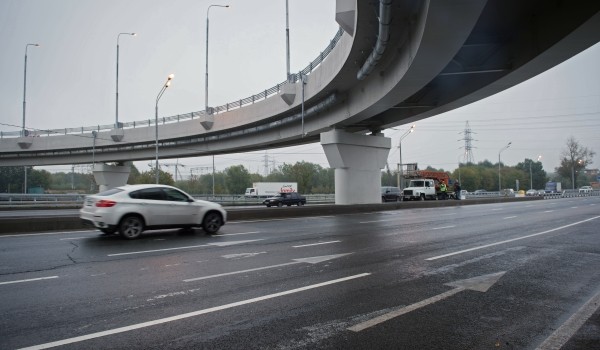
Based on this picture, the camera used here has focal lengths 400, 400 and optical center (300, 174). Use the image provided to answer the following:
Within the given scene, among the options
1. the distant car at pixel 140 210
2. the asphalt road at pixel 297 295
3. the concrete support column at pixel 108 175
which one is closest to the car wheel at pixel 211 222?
the distant car at pixel 140 210

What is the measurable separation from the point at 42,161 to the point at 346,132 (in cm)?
4471

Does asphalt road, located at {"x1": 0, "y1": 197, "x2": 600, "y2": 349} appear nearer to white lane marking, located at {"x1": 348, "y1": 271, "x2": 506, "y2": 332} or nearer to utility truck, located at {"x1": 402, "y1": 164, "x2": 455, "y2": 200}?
white lane marking, located at {"x1": 348, "y1": 271, "x2": 506, "y2": 332}

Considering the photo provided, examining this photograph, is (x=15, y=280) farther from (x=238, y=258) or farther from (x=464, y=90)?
(x=464, y=90)

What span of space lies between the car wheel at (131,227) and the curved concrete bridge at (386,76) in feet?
30.8

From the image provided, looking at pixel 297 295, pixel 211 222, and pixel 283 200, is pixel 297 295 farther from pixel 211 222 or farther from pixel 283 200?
pixel 283 200

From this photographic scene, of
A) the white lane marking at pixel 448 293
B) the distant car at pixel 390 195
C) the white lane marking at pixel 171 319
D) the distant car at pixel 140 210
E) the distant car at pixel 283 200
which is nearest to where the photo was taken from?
the white lane marking at pixel 171 319

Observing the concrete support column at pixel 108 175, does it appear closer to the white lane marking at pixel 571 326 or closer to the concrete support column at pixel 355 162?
the concrete support column at pixel 355 162

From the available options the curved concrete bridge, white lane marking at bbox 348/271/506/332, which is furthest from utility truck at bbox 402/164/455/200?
white lane marking at bbox 348/271/506/332

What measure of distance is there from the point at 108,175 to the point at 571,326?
55304 millimetres

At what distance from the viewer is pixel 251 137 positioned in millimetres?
36000

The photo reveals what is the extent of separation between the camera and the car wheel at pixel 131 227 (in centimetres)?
1205

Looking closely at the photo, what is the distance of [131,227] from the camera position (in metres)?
12.2

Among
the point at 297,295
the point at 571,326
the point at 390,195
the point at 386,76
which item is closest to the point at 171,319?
the point at 297,295

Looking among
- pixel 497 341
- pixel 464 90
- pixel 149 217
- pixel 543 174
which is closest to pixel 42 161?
pixel 149 217
